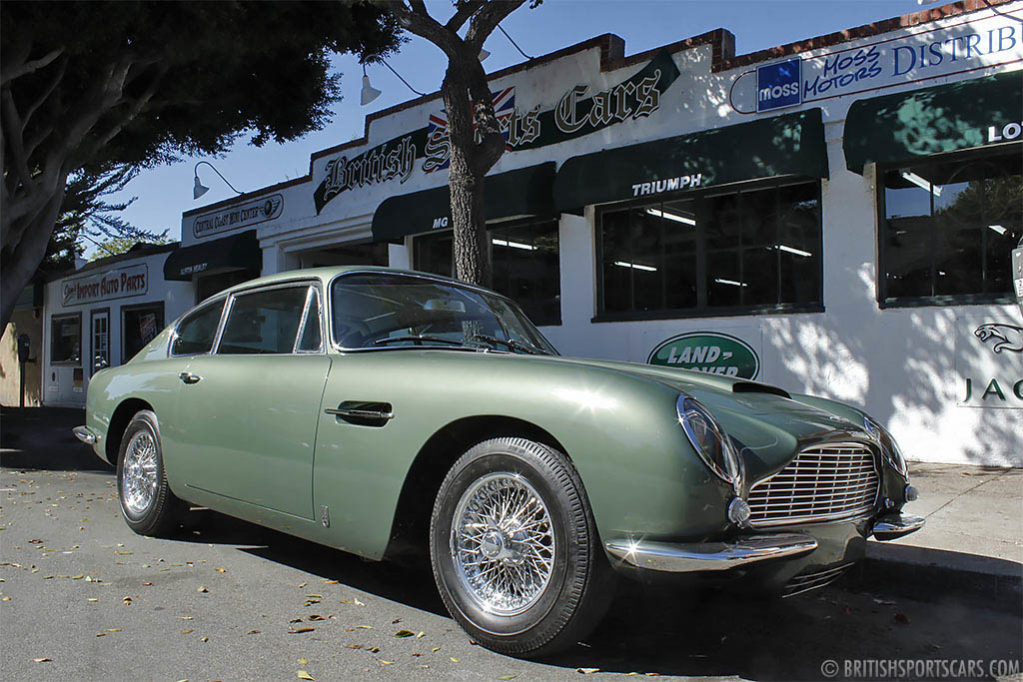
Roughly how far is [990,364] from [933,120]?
2.43 meters

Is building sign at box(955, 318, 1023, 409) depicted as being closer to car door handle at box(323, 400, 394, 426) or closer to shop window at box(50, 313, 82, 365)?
car door handle at box(323, 400, 394, 426)

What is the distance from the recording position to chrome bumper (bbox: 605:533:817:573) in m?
2.63

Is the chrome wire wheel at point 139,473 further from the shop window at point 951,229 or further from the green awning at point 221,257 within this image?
the green awning at point 221,257

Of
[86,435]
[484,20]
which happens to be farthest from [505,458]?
[484,20]

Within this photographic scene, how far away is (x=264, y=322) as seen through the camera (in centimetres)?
457

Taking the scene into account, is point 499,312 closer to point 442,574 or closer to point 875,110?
point 442,574

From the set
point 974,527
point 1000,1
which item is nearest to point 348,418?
point 974,527

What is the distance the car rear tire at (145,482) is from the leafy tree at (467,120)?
12.7 feet

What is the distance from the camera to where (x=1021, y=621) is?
148 inches

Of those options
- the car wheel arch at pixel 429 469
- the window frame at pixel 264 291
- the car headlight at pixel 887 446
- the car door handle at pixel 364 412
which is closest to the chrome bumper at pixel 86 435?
the window frame at pixel 264 291

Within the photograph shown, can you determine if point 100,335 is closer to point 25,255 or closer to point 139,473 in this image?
point 25,255

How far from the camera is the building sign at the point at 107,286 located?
19.5 metres

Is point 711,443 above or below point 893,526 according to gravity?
above

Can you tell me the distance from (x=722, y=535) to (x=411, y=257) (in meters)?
11.2
